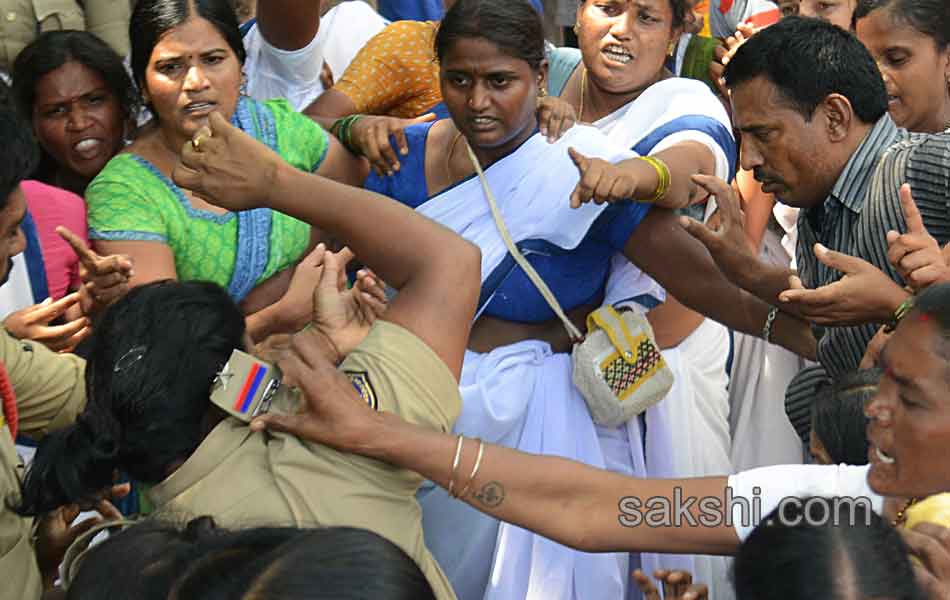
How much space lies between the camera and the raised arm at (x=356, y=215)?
7.12 ft

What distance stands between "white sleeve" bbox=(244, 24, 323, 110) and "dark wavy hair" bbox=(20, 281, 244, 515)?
2.15 meters

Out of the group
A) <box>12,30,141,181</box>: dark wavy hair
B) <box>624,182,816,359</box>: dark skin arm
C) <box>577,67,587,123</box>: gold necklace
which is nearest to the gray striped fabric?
<box>624,182,816,359</box>: dark skin arm

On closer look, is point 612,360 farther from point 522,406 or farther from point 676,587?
point 676,587

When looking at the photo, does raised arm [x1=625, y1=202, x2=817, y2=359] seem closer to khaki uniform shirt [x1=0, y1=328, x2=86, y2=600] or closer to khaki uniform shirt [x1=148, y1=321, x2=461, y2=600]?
khaki uniform shirt [x1=148, y1=321, x2=461, y2=600]

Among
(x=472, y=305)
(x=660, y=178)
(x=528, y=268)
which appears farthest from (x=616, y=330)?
(x=472, y=305)

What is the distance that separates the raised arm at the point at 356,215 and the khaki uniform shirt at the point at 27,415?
0.48 metres

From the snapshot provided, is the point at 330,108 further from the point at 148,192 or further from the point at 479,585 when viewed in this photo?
the point at 479,585

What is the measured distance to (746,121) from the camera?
2984 mm

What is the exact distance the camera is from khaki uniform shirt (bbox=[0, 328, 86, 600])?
2096 mm

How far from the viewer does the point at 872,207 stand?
109 inches

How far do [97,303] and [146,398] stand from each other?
3.21 ft

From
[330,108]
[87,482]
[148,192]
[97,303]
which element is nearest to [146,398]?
[87,482]

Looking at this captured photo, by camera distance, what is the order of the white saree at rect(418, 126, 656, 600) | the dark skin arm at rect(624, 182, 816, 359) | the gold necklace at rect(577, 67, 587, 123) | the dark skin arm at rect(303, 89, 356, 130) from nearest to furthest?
the white saree at rect(418, 126, 656, 600)
the dark skin arm at rect(624, 182, 816, 359)
the dark skin arm at rect(303, 89, 356, 130)
the gold necklace at rect(577, 67, 587, 123)

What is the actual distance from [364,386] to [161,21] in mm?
1588
